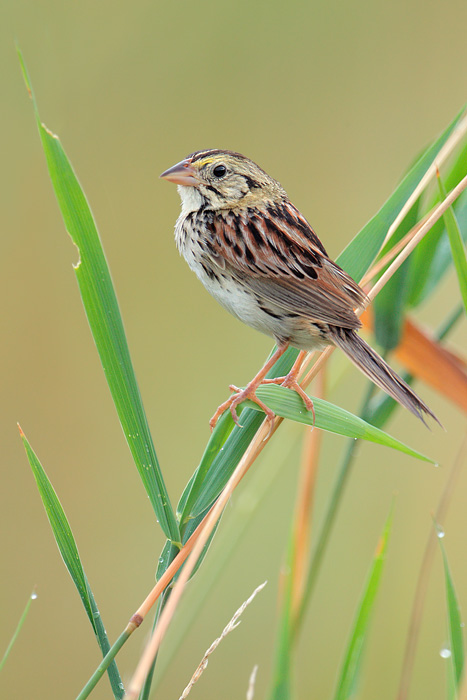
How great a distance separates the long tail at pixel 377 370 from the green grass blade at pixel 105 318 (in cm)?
50

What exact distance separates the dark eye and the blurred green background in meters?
1.93

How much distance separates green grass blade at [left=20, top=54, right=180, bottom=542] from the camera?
1136 millimetres

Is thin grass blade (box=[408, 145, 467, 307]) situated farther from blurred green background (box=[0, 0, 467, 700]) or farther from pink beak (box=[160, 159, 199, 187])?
blurred green background (box=[0, 0, 467, 700])

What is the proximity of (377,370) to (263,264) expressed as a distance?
39 cm

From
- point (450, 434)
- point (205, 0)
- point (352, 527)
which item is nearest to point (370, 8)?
point (205, 0)

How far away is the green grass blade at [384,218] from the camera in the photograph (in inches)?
58.5

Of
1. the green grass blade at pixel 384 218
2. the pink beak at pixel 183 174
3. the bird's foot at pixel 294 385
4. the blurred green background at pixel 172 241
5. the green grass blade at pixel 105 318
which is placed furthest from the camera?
the blurred green background at pixel 172 241

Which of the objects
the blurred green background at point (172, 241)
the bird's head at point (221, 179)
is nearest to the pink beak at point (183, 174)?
the bird's head at point (221, 179)

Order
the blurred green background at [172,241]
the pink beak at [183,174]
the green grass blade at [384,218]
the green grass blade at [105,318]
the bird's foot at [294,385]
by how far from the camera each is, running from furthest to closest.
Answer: the blurred green background at [172,241] → the pink beak at [183,174] → the green grass blade at [384,218] → the bird's foot at [294,385] → the green grass blade at [105,318]

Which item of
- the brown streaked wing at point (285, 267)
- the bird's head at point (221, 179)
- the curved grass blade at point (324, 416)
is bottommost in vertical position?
the curved grass blade at point (324, 416)

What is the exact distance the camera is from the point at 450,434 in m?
3.57

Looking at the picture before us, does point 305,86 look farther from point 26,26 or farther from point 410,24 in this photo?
point 26,26

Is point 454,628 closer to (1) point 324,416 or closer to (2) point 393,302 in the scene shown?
(1) point 324,416

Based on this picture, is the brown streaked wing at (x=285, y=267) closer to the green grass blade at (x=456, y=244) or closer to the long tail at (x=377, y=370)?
the long tail at (x=377, y=370)
